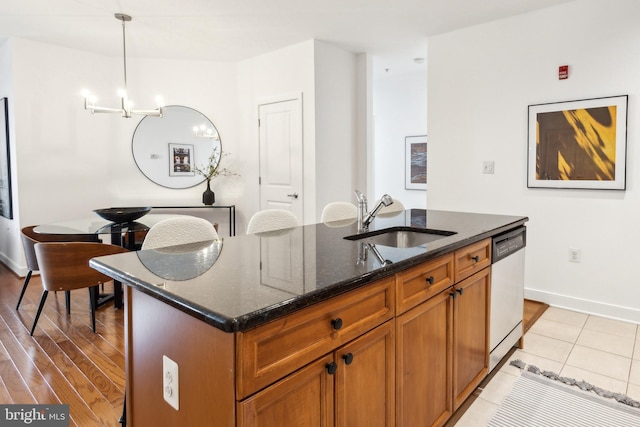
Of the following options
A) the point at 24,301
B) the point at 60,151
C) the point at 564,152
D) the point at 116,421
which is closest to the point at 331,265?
the point at 116,421

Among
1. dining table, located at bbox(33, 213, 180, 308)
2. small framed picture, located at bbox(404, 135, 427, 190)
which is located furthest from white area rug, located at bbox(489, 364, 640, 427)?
small framed picture, located at bbox(404, 135, 427, 190)

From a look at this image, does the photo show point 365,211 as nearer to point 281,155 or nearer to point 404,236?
point 404,236

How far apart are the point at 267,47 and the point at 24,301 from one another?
11.7ft

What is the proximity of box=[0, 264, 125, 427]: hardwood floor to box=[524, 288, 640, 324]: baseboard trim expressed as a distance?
342cm

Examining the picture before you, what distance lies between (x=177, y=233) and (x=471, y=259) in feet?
4.67

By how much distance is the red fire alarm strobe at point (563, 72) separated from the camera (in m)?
3.40

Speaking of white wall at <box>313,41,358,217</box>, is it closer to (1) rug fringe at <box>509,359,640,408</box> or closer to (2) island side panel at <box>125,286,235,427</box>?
(1) rug fringe at <box>509,359,640,408</box>

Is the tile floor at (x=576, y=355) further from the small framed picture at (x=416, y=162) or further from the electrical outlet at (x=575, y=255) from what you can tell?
the small framed picture at (x=416, y=162)

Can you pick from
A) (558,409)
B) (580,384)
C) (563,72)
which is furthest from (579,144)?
(558,409)

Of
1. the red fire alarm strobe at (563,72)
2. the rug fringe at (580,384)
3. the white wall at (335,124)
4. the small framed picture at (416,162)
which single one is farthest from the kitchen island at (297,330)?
the small framed picture at (416,162)

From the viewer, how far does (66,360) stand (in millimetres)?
2559

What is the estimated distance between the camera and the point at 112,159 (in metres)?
5.11

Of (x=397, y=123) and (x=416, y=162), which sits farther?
(x=397, y=123)

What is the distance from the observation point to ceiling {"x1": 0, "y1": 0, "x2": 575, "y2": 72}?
137 inches
